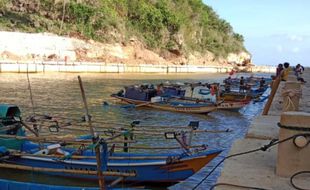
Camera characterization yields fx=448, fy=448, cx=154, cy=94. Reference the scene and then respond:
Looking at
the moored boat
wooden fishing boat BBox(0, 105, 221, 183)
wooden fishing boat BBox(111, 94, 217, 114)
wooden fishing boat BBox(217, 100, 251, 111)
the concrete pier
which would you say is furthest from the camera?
wooden fishing boat BBox(217, 100, 251, 111)

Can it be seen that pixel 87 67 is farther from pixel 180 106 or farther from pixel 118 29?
pixel 180 106

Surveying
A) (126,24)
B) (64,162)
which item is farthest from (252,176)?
(126,24)

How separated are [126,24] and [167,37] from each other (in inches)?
466

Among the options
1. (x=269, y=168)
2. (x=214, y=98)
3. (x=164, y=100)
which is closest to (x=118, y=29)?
(x=214, y=98)

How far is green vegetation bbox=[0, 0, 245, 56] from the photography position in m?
81.7

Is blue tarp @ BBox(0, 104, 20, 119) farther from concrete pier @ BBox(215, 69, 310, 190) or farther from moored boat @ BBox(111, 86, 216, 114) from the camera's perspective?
moored boat @ BBox(111, 86, 216, 114)

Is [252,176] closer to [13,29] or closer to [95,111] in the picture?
[95,111]

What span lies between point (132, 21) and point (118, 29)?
13.1 m

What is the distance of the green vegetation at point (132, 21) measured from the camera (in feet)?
268

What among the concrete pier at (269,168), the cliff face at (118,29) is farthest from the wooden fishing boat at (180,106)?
the cliff face at (118,29)

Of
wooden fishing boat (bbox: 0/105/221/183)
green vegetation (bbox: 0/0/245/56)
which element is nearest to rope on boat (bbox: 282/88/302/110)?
wooden fishing boat (bbox: 0/105/221/183)

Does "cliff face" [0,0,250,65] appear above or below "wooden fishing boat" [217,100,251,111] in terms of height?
above

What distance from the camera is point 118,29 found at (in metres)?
89.6

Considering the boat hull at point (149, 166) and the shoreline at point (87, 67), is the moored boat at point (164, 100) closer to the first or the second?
the boat hull at point (149, 166)
